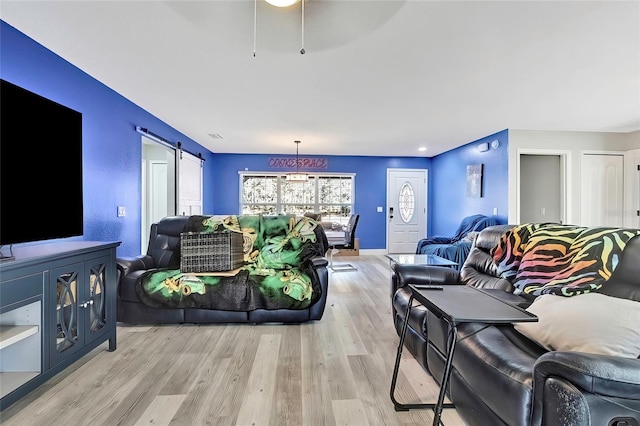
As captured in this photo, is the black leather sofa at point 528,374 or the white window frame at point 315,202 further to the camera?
the white window frame at point 315,202

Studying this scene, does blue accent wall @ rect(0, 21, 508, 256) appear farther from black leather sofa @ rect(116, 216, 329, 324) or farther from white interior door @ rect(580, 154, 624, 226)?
white interior door @ rect(580, 154, 624, 226)

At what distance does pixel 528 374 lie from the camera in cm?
110

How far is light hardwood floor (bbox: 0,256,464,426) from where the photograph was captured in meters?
1.68

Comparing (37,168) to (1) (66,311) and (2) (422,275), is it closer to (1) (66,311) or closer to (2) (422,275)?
(1) (66,311)

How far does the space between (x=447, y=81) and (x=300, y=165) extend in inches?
190

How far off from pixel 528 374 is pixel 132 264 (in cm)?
324

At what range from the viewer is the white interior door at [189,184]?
539 centimetres

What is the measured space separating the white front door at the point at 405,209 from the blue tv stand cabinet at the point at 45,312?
656cm

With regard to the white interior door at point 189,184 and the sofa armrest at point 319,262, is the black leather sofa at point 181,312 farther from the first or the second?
the white interior door at point 189,184

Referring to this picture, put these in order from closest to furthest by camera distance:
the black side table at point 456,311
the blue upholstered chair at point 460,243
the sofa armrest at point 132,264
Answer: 1. the black side table at point 456,311
2. the sofa armrest at point 132,264
3. the blue upholstered chair at point 460,243

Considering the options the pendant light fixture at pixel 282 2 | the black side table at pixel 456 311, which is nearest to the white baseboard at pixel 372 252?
the black side table at pixel 456 311

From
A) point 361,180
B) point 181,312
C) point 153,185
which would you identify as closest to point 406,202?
point 361,180

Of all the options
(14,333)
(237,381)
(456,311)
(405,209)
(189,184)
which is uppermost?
(189,184)

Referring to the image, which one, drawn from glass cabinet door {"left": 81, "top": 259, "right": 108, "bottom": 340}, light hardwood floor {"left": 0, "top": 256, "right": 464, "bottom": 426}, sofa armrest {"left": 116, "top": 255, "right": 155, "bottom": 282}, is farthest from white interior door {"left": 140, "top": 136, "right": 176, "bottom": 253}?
glass cabinet door {"left": 81, "top": 259, "right": 108, "bottom": 340}
